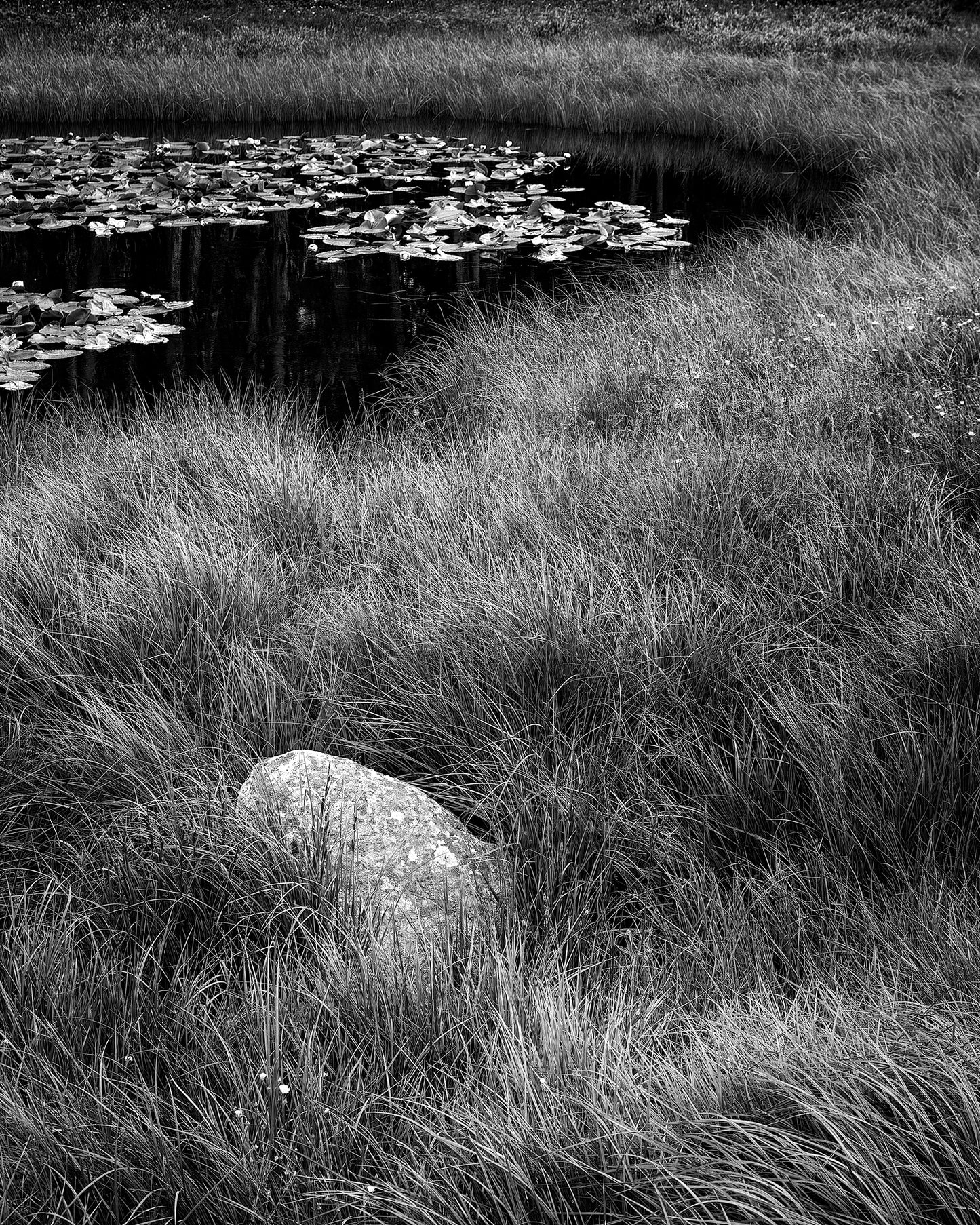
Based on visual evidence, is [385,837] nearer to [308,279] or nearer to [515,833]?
[515,833]

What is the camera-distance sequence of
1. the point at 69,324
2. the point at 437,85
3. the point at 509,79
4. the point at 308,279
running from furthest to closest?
the point at 437,85 → the point at 509,79 → the point at 308,279 → the point at 69,324

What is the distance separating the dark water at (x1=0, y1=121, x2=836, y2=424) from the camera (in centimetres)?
566

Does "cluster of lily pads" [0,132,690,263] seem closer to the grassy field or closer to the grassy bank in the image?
the grassy bank

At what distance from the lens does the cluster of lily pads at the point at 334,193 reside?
7.83m

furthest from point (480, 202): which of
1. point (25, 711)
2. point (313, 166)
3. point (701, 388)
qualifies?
point (25, 711)

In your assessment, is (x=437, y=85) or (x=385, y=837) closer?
(x=385, y=837)

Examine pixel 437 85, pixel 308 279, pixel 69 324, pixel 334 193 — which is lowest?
pixel 69 324

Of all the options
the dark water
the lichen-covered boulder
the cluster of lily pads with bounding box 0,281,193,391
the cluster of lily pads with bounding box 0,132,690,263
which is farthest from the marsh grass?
the lichen-covered boulder

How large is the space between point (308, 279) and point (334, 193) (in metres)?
2.46

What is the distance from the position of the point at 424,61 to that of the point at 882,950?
49.2ft

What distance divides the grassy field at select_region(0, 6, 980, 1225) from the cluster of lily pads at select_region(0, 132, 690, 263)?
3463 millimetres

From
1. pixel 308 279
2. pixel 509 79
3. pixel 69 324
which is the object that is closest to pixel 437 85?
pixel 509 79

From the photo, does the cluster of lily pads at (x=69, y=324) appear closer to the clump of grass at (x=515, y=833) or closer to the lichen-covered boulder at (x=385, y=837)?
the clump of grass at (x=515, y=833)

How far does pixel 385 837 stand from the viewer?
6.52 feet
